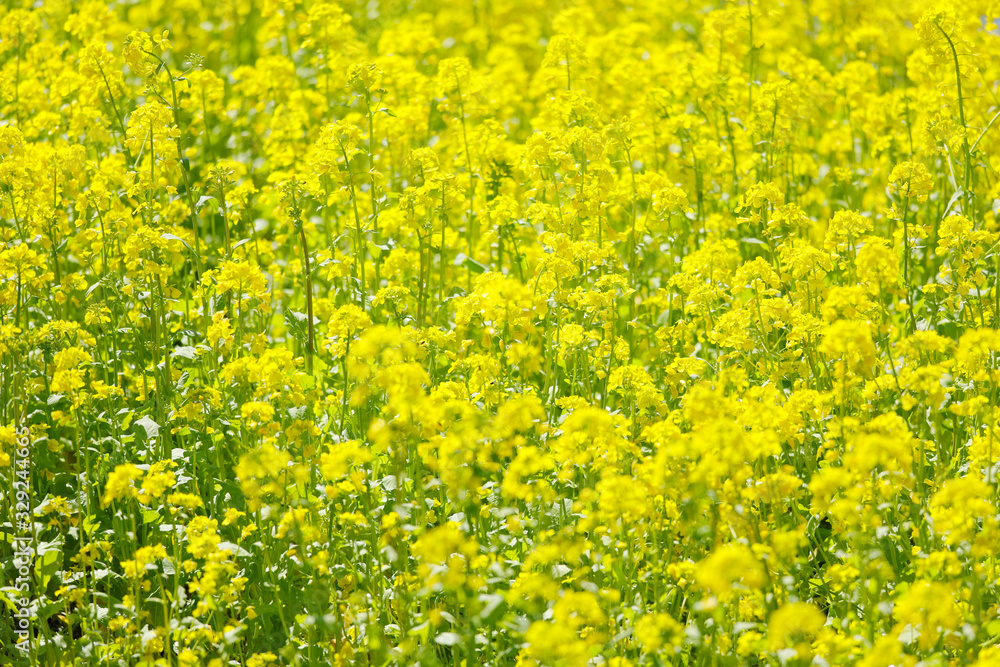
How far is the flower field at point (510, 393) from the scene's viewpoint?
274 centimetres

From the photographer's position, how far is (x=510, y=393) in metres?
3.71

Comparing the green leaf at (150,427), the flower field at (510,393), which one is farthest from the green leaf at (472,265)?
the green leaf at (150,427)

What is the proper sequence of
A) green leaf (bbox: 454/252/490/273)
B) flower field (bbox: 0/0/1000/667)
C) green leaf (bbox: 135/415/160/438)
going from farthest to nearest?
green leaf (bbox: 454/252/490/273) → green leaf (bbox: 135/415/160/438) → flower field (bbox: 0/0/1000/667)

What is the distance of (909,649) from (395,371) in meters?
1.56

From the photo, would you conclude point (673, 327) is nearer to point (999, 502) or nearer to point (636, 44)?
point (999, 502)

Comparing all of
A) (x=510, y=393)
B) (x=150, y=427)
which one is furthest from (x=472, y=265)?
(x=150, y=427)

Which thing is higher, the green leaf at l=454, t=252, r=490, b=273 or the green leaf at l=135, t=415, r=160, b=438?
the green leaf at l=454, t=252, r=490, b=273

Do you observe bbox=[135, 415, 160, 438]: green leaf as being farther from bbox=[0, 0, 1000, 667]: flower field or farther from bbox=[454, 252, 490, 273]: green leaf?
bbox=[454, 252, 490, 273]: green leaf

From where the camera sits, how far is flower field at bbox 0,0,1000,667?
108 inches

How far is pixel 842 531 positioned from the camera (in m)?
3.21

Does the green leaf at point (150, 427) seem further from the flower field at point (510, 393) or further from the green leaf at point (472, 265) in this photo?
the green leaf at point (472, 265)

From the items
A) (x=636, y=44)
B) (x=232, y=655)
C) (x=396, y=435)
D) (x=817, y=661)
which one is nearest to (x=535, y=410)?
(x=396, y=435)

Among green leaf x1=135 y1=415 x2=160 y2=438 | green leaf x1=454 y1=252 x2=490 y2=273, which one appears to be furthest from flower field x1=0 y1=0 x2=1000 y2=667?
green leaf x1=454 y1=252 x2=490 y2=273

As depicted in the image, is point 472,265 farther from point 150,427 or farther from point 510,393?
point 150,427
